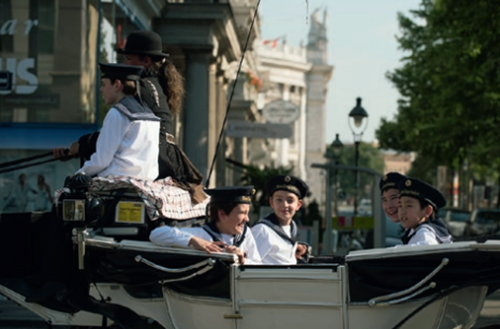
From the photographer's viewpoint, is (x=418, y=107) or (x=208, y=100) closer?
(x=208, y=100)

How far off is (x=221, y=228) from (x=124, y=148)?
0.87 meters

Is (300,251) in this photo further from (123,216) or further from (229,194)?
(123,216)

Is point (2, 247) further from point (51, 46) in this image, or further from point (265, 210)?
point (265, 210)

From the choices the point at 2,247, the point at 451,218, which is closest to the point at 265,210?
the point at 2,247

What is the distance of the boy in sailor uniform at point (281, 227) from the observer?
732cm

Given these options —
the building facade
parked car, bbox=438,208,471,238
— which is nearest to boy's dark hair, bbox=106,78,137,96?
the building facade

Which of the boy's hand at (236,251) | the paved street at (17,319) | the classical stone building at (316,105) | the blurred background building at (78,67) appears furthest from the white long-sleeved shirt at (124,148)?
the classical stone building at (316,105)

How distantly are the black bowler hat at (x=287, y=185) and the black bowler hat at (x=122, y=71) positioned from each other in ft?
4.02

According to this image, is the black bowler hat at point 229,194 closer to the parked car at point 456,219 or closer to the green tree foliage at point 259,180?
the green tree foliage at point 259,180

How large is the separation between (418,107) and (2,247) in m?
44.8

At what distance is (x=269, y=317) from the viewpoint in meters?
6.12

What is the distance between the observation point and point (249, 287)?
614 cm

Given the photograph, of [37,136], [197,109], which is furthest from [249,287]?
[197,109]

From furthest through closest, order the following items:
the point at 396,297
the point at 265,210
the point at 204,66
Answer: the point at 204,66, the point at 265,210, the point at 396,297
